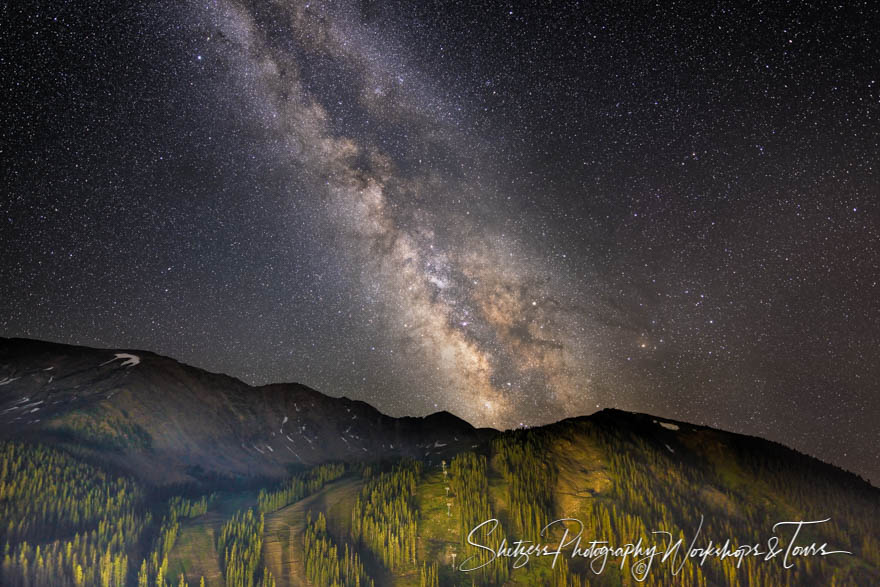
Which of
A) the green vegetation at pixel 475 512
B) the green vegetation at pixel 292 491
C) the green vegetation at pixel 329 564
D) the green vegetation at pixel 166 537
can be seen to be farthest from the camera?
the green vegetation at pixel 292 491

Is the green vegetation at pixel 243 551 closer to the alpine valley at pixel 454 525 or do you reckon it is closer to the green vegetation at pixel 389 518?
the alpine valley at pixel 454 525

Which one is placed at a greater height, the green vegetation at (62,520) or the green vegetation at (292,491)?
the green vegetation at (292,491)

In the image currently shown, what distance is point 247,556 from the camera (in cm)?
12962

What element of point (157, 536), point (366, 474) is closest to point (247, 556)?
point (157, 536)

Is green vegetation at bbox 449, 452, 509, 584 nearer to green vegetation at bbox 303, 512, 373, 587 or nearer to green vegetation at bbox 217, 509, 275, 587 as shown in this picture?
green vegetation at bbox 303, 512, 373, 587

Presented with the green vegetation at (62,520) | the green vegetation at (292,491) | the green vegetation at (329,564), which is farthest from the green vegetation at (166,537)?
the green vegetation at (329,564)

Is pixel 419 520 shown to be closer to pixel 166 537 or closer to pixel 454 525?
pixel 454 525

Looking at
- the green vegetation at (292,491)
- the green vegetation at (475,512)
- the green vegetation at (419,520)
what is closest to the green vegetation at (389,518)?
the green vegetation at (419,520)

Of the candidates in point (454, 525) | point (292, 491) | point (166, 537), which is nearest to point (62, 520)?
point (166, 537)

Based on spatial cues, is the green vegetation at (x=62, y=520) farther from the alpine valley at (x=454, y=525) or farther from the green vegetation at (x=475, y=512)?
the green vegetation at (x=475, y=512)

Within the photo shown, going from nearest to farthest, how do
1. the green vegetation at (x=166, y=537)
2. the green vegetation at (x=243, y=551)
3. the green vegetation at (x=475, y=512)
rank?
the green vegetation at (x=166, y=537) → the green vegetation at (x=243, y=551) → the green vegetation at (x=475, y=512)

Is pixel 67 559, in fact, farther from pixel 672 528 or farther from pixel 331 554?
pixel 672 528

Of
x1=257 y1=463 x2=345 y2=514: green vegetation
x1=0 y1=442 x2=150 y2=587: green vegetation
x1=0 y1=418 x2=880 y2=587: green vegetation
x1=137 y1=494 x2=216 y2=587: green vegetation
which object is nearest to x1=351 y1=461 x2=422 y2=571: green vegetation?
x1=0 y1=418 x2=880 y2=587: green vegetation

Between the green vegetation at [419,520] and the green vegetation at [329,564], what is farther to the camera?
the green vegetation at [419,520]
